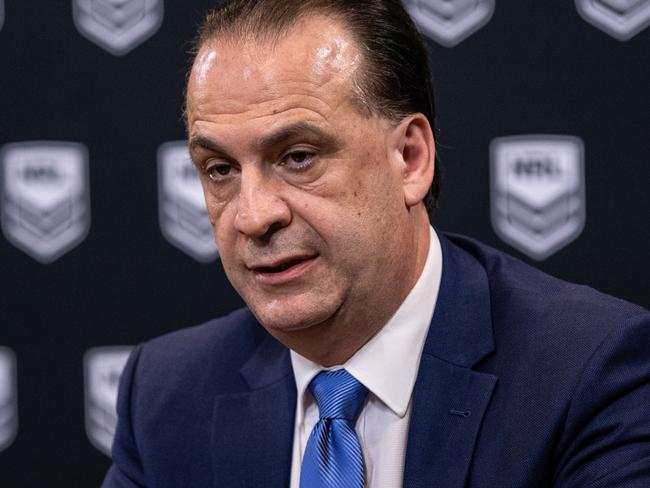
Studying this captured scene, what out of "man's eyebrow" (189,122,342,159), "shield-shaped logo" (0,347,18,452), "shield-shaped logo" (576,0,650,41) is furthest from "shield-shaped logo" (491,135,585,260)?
"shield-shaped logo" (0,347,18,452)

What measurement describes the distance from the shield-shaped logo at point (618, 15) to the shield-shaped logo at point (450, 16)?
0.18 meters

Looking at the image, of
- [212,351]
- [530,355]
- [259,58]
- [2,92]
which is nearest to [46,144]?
[2,92]

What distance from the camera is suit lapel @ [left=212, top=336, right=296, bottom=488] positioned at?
1480 millimetres

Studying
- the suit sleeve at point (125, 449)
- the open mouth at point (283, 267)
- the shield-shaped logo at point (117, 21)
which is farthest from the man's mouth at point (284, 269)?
the shield-shaped logo at point (117, 21)

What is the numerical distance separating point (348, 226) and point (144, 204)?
688 mm

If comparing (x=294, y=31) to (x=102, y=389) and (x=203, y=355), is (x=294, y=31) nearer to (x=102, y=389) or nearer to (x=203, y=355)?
(x=203, y=355)

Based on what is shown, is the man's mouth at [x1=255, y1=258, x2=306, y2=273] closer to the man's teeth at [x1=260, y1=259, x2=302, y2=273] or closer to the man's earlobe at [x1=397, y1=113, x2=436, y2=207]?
the man's teeth at [x1=260, y1=259, x2=302, y2=273]

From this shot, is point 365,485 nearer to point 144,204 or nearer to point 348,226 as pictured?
point 348,226

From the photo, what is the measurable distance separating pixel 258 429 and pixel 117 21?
0.88 metres

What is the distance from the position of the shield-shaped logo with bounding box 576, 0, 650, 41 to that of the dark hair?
44 centimetres

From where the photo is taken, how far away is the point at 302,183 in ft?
4.32

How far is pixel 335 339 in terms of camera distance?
142 cm

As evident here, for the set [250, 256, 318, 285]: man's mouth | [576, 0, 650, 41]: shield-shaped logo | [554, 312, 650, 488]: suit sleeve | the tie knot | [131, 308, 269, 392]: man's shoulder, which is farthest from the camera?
[576, 0, 650, 41]: shield-shaped logo

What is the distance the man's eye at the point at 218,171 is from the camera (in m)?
1.37
